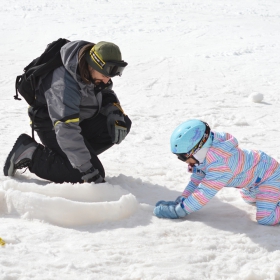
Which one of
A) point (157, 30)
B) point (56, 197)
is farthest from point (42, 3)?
point (56, 197)

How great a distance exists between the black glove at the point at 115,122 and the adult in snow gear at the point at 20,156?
688 millimetres

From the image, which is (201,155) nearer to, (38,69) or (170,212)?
(170,212)

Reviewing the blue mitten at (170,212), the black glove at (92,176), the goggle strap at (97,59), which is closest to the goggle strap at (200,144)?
the blue mitten at (170,212)

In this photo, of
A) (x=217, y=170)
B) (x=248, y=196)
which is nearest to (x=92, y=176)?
(x=217, y=170)

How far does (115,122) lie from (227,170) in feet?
4.50

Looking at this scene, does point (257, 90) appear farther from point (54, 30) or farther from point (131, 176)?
point (54, 30)

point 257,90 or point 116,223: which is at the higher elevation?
point 257,90

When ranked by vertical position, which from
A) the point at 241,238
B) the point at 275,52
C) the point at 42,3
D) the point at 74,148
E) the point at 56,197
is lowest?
the point at 241,238

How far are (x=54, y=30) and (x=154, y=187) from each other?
9.03 m

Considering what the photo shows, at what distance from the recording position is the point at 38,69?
12.5 ft

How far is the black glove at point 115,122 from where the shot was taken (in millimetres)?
4289

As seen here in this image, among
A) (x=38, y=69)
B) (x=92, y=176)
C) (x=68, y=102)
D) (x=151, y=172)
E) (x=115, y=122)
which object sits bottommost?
(x=151, y=172)

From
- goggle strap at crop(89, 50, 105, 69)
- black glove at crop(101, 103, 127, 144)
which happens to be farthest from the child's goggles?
black glove at crop(101, 103, 127, 144)

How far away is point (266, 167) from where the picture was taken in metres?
3.43
